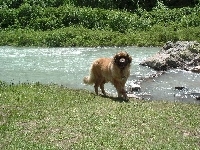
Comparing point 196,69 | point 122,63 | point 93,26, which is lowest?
point 93,26

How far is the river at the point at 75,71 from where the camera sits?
52.4 feet

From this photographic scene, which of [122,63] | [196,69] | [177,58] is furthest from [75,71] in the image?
[122,63]

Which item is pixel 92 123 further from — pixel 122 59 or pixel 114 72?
pixel 114 72

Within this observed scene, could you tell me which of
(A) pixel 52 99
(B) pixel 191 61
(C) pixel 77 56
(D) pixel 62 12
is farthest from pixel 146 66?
(D) pixel 62 12

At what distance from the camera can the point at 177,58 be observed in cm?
2002

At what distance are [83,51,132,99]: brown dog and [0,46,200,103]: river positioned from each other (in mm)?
1050

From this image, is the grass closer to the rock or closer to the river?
the river

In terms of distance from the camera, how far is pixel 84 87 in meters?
16.5

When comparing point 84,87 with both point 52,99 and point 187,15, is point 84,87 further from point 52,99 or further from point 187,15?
point 187,15

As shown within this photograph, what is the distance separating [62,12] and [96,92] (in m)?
16.8

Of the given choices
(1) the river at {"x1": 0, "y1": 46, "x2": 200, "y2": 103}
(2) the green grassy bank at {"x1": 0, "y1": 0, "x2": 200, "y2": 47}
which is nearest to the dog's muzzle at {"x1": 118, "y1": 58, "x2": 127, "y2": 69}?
(1) the river at {"x1": 0, "y1": 46, "x2": 200, "y2": 103}

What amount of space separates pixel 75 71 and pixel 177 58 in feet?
14.8

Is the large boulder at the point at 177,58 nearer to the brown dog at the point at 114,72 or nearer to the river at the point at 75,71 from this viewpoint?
the river at the point at 75,71

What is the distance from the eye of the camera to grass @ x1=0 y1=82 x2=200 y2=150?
9344 millimetres
